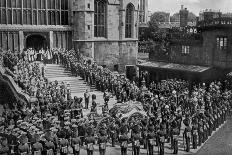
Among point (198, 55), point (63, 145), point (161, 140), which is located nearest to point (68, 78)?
point (198, 55)

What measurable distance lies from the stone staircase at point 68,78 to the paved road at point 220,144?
462 inches

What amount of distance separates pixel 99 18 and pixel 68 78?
12.3m

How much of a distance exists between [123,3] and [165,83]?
17359 mm

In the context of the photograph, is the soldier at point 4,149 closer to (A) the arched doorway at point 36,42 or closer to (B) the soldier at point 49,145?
(B) the soldier at point 49,145

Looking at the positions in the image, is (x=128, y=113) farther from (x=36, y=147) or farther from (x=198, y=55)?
(x=198, y=55)

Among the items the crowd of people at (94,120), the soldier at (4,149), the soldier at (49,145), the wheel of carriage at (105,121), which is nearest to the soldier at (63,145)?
the crowd of people at (94,120)

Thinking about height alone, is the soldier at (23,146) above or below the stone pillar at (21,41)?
below

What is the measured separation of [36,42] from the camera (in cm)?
4644

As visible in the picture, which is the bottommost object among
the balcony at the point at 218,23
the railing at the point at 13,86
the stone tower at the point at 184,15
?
the railing at the point at 13,86

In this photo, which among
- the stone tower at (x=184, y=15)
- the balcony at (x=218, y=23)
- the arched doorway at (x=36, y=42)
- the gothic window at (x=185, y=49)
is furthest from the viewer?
the stone tower at (x=184, y=15)

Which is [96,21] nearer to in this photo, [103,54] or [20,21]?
[103,54]

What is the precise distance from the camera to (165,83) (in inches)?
1357

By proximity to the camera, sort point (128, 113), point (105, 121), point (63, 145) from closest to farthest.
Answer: point (63, 145) → point (105, 121) → point (128, 113)

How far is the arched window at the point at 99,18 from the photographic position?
47.4 meters
